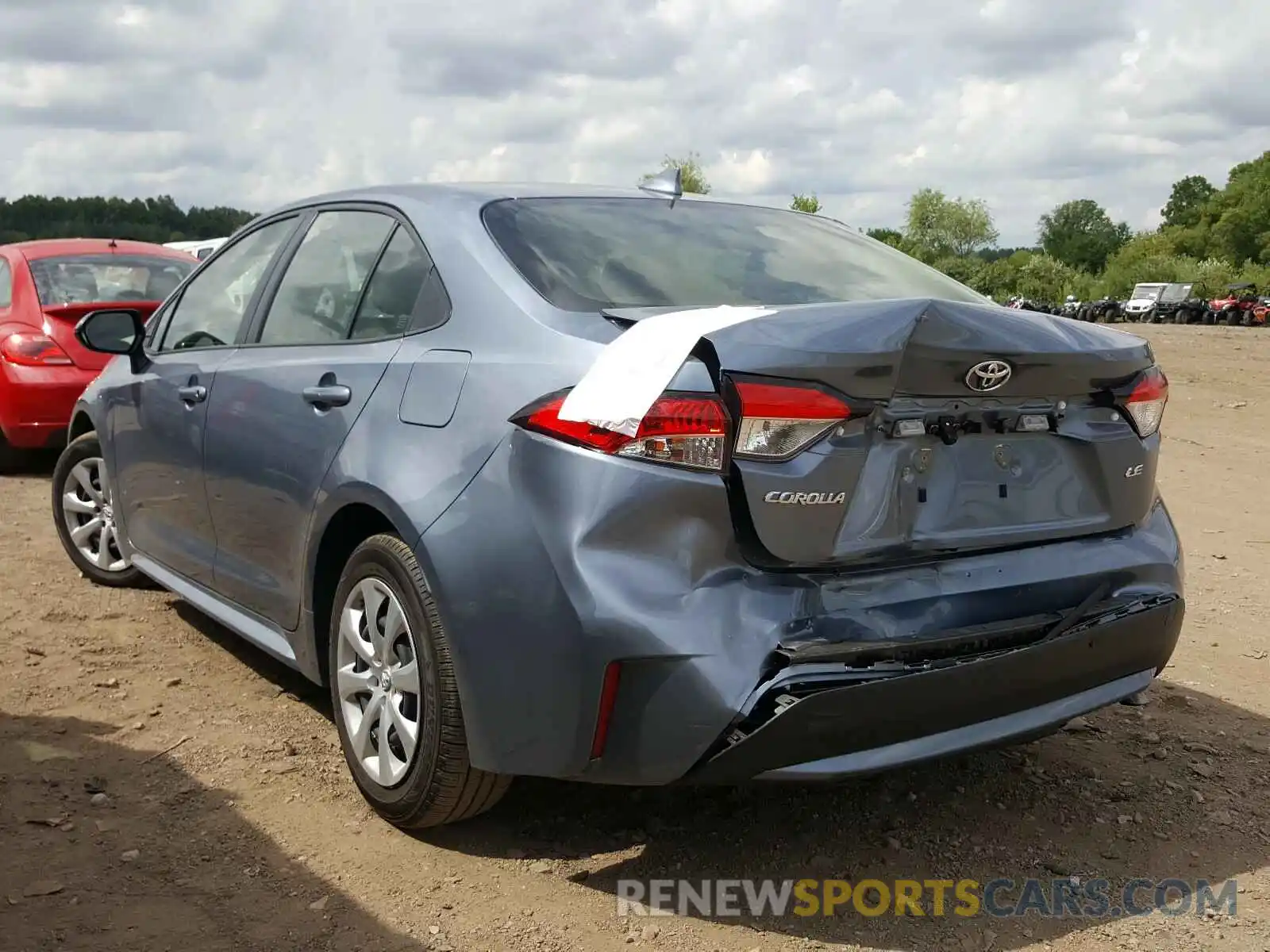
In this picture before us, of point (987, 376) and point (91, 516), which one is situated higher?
point (987, 376)

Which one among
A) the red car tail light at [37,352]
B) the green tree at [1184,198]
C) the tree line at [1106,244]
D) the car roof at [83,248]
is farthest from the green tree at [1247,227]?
the red car tail light at [37,352]

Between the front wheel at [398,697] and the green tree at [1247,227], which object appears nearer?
the front wheel at [398,697]

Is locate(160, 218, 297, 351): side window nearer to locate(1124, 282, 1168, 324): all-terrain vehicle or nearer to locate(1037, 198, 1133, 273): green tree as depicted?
locate(1124, 282, 1168, 324): all-terrain vehicle

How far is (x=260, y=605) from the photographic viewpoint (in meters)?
3.84

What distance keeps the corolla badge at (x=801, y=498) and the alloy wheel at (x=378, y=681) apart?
994 mm

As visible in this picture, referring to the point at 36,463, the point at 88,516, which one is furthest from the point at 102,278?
the point at 88,516

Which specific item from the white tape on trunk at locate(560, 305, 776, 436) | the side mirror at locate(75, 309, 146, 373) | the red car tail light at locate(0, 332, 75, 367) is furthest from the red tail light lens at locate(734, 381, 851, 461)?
the red car tail light at locate(0, 332, 75, 367)

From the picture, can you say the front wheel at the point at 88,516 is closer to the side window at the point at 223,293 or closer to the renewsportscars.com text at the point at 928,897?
the side window at the point at 223,293

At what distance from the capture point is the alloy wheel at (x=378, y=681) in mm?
3084

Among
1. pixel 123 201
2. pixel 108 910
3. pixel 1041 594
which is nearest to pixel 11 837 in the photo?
pixel 108 910

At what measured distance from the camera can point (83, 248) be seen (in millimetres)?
8672

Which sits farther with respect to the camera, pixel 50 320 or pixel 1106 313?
pixel 1106 313

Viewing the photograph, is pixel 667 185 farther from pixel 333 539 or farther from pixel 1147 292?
pixel 1147 292

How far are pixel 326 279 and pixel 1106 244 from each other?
13587 centimetres
